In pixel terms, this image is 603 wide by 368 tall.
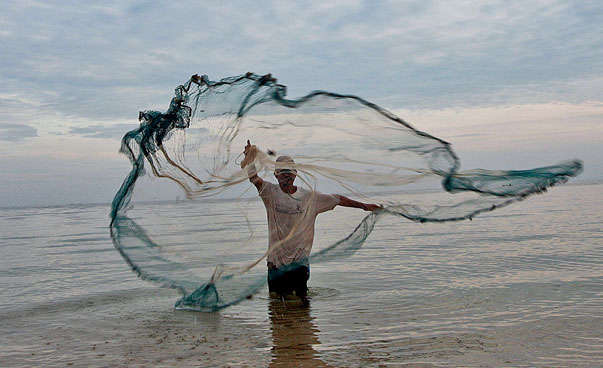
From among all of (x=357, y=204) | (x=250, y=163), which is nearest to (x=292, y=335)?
(x=357, y=204)

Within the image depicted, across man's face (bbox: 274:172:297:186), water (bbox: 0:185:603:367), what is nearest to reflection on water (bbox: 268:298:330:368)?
water (bbox: 0:185:603:367)

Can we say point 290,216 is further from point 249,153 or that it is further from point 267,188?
point 249,153

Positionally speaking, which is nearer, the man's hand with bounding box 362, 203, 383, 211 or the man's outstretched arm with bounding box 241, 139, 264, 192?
the man's outstretched arm with bounding box 241, 139, 264, 192

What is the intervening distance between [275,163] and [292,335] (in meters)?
1.96

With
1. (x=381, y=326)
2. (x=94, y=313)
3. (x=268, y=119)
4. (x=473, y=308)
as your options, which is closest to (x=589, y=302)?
(x=473, y=308)

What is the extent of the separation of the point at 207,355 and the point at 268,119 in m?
2.60

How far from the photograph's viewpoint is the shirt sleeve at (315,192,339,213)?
6176mm

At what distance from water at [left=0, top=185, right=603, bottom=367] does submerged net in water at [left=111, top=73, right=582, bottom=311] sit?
12.4 inches

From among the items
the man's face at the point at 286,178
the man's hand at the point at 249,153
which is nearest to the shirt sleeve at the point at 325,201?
the man's face at the point at 286,178

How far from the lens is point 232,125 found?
232 inches

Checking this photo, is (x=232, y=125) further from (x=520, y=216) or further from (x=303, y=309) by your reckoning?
(x=520, y=216)

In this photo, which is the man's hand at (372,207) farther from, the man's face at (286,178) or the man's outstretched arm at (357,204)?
the man's face at (286,178)

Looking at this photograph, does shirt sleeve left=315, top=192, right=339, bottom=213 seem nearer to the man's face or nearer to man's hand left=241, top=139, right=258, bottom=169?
the man's face

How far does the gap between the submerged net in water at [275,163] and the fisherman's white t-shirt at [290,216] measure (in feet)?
0.17
